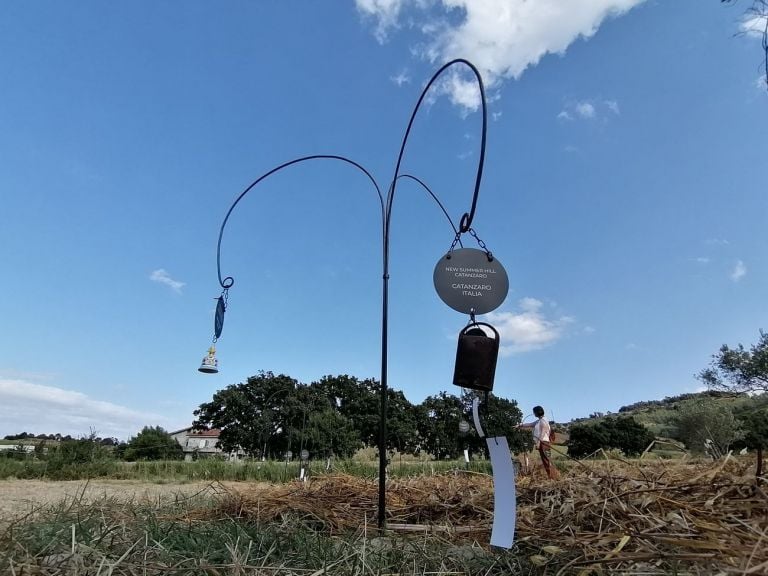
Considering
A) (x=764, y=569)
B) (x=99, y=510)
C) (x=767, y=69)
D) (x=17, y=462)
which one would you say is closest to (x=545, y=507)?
(x=764, y=569)

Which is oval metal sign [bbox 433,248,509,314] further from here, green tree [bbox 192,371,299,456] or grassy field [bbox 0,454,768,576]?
green tree [bbox 192,371,299,456]

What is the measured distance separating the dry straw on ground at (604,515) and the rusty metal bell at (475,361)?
783 millimetres

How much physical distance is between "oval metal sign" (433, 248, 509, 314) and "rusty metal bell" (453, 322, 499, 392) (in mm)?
565

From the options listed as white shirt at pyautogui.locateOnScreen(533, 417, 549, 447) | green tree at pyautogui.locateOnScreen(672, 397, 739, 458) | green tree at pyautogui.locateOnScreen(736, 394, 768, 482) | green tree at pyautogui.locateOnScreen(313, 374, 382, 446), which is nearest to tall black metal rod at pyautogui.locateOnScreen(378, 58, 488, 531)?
white shirt at pyautogui.locateOnScreen(533, 417, 549, 447)

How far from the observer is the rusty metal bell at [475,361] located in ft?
9.29

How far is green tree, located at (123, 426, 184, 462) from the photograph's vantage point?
25312mm

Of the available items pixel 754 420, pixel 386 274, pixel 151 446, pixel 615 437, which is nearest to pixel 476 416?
pixel 386 274

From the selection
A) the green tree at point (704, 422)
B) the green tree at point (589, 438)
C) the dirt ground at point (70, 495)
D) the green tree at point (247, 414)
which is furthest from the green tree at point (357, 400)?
the dirt ground at point (70, 495)

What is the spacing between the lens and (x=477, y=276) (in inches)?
141

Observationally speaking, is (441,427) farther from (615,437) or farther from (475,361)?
(475,361)

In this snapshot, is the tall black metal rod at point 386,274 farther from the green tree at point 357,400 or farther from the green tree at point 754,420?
the green tree at point 357,400

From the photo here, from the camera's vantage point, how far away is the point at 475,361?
287 centimetres

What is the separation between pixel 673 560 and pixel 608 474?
1.54m

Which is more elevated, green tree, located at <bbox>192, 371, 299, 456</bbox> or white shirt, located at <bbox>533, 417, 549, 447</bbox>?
green tree, located at <bbox>192, 371, 299, 456</bbox>
